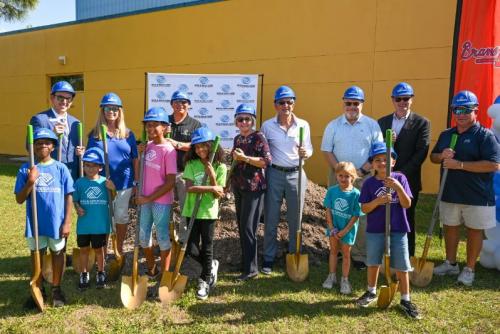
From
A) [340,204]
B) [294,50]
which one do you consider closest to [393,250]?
[340,204]

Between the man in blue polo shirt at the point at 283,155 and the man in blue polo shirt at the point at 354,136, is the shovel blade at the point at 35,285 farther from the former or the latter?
the man in blue polo shirt at the point at 354,136

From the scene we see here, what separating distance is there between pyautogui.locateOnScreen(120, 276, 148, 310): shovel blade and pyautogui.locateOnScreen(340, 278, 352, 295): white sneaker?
6.65 feet

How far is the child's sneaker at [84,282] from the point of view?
4.35 metres

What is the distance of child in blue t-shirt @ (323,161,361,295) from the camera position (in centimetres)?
431

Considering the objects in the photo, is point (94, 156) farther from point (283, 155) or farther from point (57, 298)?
point (283, 155)

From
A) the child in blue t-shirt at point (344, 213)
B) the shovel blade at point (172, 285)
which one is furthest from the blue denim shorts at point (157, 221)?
the child in blue t-shirt at point (344, 213)

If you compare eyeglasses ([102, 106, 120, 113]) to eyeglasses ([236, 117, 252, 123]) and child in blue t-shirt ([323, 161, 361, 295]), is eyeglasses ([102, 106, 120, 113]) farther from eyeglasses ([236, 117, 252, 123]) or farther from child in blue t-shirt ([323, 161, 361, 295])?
child in blue t-shirt ([323, 161, 361, 295])

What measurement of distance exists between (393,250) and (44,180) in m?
3.28

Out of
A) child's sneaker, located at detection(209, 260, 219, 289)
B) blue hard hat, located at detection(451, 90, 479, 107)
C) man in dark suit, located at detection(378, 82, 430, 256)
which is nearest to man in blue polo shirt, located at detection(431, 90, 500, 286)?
blue hard hat, located at detection(451, 90, 479, 107)

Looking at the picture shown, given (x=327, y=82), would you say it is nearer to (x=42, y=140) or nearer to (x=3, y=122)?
(x=42, y=140)

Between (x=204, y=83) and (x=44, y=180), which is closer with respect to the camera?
(x=44, y=180)

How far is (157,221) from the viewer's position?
4203 mm

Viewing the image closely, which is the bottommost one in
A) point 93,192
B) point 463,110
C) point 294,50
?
point 93,192

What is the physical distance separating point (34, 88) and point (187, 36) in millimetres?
8407
